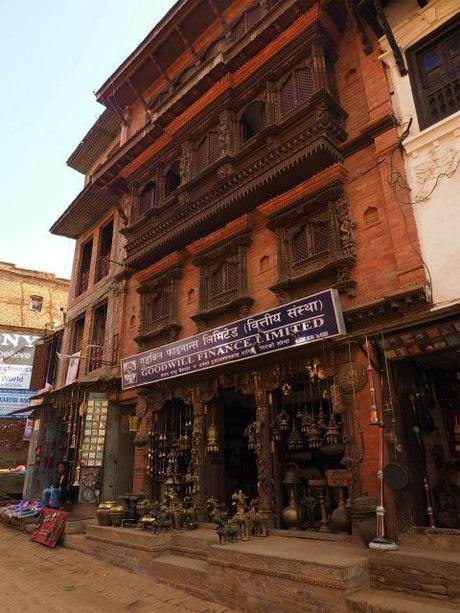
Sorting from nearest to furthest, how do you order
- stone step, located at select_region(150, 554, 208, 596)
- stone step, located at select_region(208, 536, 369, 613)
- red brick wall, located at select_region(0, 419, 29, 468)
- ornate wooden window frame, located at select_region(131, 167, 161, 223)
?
stone step, located at select_region(208, 536, 369, 613) → stone step, located at select_region(150, 554, 208, 596) → ornate wooden window frame, located at select_region(131, 167, 161, 223) → red brick wall, located at select_region(0, 419, 29, 468)

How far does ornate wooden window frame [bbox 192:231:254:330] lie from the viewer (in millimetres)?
10289

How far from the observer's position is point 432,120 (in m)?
8.23

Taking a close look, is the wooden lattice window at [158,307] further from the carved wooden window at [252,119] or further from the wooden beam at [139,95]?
the wooden beam at [139,95]

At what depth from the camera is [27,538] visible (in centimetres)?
1215

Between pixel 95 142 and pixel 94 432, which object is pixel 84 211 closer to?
pixel 95 142

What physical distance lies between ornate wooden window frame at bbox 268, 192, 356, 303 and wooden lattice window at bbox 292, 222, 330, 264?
73mm

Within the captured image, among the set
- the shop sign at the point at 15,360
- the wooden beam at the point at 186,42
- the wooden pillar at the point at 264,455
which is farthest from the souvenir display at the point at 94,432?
the shop sign at the point at 15,360

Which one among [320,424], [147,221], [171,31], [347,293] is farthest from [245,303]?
[171,31]

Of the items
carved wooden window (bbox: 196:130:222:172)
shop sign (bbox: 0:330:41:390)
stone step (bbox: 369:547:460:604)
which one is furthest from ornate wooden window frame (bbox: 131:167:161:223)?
shop sign (bbox: 0:330:41:390)

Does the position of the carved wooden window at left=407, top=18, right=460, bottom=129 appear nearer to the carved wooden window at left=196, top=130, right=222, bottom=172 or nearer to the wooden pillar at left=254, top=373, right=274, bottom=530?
the carved wooden window at left=196, top=130, right=222, bottom=172

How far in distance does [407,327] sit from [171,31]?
13265mm

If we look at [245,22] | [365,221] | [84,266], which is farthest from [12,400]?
[365,221]

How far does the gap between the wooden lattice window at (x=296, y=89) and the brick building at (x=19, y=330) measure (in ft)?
53.2

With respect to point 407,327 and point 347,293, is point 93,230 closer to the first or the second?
point 347,293
